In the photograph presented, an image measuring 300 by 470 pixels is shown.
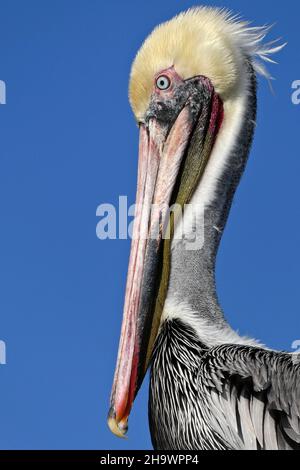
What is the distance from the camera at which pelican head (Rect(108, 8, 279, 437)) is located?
289 inches

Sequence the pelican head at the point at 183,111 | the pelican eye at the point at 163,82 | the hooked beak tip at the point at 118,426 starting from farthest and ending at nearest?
the pelican eye at the point at 163,82
the pelican head at the point at 183,111
the hooked beak tip at the point at 118,426

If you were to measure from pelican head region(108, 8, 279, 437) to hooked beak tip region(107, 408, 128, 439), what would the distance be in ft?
2.62

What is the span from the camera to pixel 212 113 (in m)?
7.61

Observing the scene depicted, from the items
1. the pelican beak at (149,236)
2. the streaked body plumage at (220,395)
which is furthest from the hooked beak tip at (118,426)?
the streaked body plumage at (220,395)

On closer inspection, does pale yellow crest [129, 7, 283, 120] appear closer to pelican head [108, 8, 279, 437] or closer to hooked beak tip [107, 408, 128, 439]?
pelican head [108, 8, 279, 437]

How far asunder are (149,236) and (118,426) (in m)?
1.27

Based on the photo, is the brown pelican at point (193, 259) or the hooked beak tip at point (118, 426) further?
the hooked beak tip at point (118, 426)

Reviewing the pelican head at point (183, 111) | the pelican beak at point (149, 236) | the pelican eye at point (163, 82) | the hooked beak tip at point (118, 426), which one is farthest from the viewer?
the pelican eye at point (163, 82)

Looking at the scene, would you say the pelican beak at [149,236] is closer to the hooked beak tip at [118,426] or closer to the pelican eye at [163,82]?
the hooked beak tip at [118,426]

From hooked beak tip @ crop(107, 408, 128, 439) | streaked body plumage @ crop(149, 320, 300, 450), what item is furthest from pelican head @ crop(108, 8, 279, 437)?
hooked beak tip @ crop(107, 408, 128, 439)

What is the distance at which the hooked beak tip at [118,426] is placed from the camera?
6887 millimetres

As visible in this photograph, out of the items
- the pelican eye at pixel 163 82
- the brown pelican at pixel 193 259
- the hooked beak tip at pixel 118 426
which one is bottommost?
the hooked beak tip at pixel 118 426

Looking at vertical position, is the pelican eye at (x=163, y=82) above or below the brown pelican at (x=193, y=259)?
above

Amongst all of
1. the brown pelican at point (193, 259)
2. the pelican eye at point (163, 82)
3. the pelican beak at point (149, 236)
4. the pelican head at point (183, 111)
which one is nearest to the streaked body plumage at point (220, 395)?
the brown pelican at point (193, 259)
